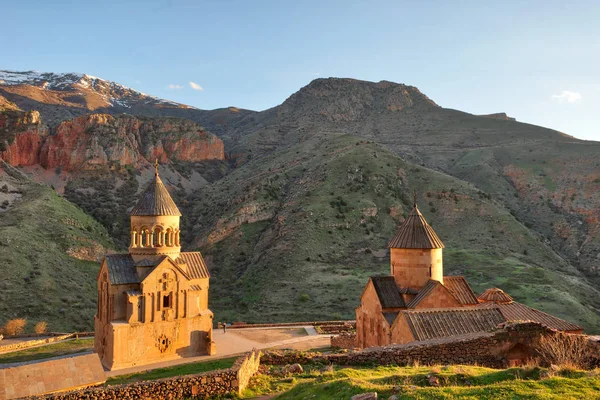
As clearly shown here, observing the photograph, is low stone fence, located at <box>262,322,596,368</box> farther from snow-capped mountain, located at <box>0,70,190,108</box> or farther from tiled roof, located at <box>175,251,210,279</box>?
snow-capped mountain, located at <box>0,70,190,108</box>

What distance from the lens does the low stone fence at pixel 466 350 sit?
12234 millimetres

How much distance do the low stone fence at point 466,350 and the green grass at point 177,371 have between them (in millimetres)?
8421

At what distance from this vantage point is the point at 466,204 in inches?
2223

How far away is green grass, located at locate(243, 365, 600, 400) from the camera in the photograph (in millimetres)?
7520

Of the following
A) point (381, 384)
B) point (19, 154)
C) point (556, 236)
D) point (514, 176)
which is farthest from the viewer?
point (514, 176)

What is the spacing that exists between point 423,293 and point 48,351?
20.9 m

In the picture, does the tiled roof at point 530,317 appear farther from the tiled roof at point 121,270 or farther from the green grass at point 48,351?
the green grass at point 48,351

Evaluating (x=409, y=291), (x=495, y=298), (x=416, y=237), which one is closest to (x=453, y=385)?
(x=409, y=291)

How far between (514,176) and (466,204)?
22.7 metres

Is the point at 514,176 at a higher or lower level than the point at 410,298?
higher

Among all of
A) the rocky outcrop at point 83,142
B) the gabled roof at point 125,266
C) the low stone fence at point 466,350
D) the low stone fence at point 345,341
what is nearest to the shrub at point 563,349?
the low stone fence at point 466,350

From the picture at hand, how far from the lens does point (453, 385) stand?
866 centimetres

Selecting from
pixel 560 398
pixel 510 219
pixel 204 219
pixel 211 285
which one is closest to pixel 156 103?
pixel 204 219

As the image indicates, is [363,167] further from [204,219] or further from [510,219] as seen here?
[204,219]
